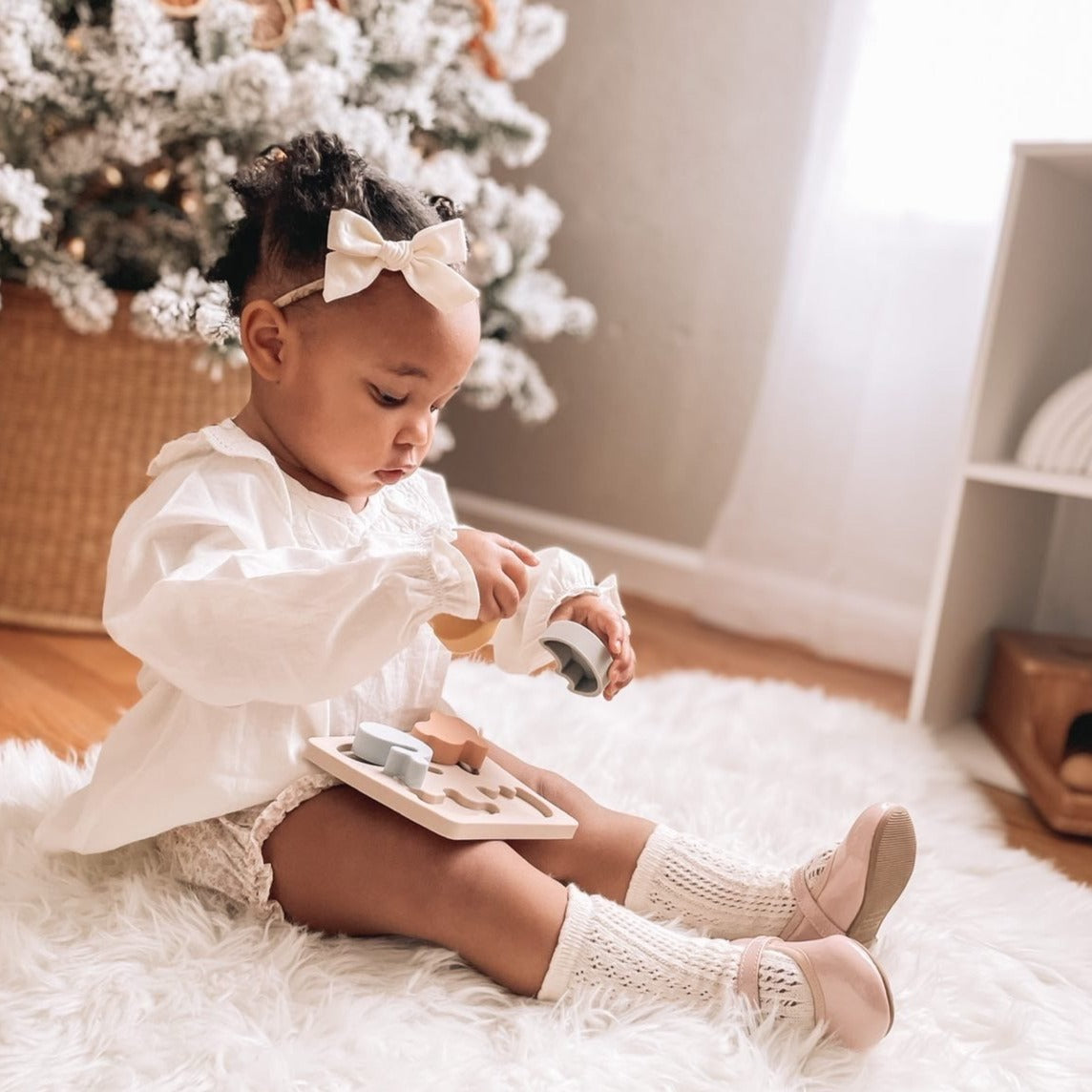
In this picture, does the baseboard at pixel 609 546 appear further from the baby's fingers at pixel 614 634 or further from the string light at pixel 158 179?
the baby's fingers at pixel 614 634

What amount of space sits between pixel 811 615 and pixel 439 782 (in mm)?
1232

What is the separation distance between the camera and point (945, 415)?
6.16ft

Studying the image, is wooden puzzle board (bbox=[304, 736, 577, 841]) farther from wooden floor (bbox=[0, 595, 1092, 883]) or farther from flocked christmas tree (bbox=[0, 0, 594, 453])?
flocked christmas tree (bbox=[0, 0, 594, 453])

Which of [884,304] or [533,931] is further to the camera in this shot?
[884,304]

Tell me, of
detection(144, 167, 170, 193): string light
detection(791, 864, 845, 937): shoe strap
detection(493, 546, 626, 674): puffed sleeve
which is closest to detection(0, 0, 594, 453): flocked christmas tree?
detection(144, 167, 170, 193): string light

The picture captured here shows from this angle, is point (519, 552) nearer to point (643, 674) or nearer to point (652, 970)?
point (652, 970)

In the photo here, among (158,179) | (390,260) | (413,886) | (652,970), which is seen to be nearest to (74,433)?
(158,179)

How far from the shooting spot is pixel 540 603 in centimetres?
92

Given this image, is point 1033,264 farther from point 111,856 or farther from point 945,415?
point 111,856

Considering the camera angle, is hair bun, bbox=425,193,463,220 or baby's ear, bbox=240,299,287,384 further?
hair bun, bbox=425,193,463,220

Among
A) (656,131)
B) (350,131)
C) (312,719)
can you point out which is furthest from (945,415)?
(312,719)

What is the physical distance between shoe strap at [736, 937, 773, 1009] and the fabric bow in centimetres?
48

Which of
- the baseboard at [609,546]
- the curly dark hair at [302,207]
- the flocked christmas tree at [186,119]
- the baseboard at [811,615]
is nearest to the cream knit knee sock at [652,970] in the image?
the curly dark hair at [302,207]

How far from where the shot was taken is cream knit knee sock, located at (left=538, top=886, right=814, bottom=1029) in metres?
0.82
